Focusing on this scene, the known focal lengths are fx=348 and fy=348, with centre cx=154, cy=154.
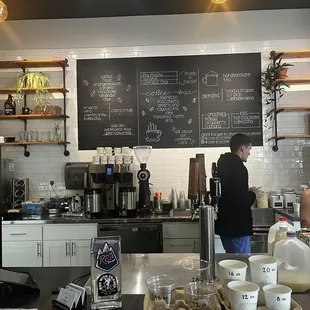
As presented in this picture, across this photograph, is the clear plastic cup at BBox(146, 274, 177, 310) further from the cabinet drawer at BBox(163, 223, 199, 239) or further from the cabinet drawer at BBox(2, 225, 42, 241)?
the cabinet drawer at BBox(2, 225, 42, 241)

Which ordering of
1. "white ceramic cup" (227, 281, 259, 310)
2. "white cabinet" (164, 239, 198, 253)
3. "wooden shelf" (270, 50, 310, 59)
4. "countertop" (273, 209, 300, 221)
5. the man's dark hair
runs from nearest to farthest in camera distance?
"white ceramic cup" (227, 281, 259, 310), the man's dark hair, "countertop" (273, 209, 300, 221), "white cabinet" (164, 239, 198, 253), "wooden shelf" (270, 50, 310, 59)

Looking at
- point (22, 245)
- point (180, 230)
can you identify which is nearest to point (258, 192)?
point (180, 230)

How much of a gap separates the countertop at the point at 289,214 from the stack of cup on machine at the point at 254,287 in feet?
7.68

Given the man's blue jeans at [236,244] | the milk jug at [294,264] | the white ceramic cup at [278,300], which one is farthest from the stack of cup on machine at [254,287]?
the man's blue jeans at [236,244]

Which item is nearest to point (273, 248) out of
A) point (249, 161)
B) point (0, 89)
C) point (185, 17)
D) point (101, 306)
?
point (101, 306)

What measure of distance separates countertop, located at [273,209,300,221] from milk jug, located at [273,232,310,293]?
7.10 ft

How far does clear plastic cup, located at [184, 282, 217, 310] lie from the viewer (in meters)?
1.11

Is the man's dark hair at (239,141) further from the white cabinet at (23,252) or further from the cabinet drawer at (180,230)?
the white cabinet at (23,252)

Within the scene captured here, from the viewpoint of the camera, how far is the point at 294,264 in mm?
1402

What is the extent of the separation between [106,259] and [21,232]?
2.83 m

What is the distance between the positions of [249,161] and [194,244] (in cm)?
141

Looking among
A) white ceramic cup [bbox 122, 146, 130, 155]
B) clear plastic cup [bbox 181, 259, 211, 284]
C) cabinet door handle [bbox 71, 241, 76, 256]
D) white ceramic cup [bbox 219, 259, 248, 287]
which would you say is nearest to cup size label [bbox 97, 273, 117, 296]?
clear plastic cup [bbox 181, 259, 211, 284]

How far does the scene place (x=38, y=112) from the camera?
4395 millimetres

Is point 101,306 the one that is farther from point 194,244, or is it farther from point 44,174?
point 44,174
